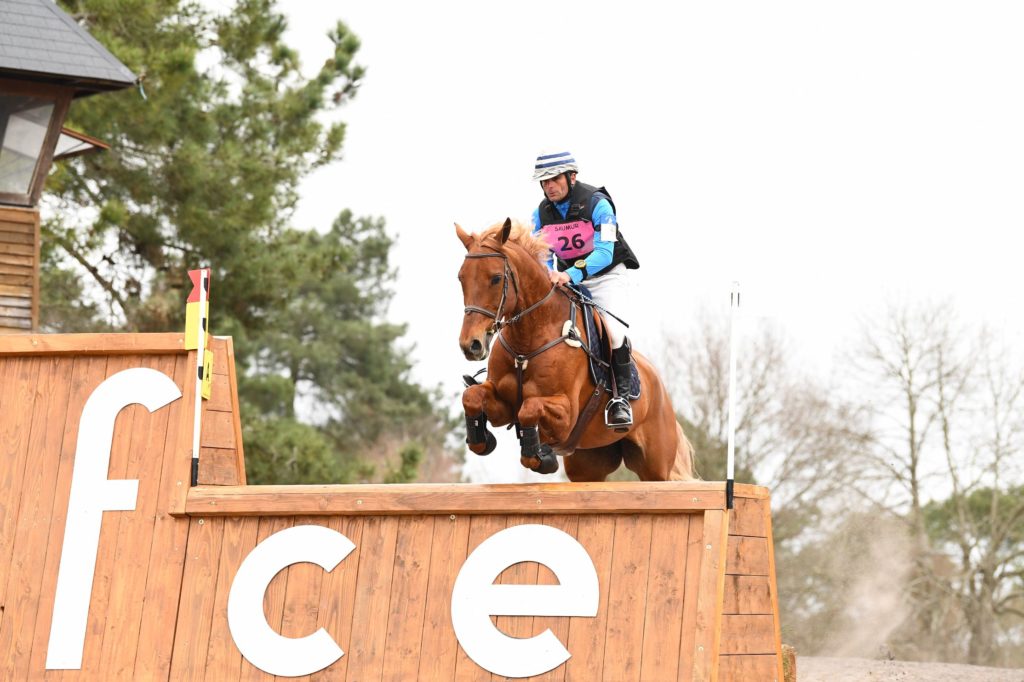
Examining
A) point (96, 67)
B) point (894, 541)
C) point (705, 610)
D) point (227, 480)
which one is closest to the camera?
point (705, 610)

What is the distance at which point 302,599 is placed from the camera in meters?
6.21

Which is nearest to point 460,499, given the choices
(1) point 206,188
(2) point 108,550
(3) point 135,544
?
(3) point 135,544

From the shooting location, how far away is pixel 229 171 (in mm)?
19469

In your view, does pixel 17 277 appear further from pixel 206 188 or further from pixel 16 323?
pixel 206 188

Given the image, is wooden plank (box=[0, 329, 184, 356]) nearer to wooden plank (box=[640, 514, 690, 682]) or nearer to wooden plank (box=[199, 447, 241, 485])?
wooden plank (box=[199, 447, 241, 485])

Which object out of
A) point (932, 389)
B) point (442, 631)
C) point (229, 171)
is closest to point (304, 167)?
point (229, 171)

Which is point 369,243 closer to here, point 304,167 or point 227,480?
point 304,167

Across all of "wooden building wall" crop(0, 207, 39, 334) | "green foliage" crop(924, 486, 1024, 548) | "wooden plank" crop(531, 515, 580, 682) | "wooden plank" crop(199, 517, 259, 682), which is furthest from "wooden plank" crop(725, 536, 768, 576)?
"green foliage" crop(924, 486, 1024, 548)

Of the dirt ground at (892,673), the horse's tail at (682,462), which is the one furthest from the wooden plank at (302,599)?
the dirt ground at (892,673)

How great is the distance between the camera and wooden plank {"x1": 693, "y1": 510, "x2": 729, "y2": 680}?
18.1 ft

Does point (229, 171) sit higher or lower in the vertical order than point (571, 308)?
higher

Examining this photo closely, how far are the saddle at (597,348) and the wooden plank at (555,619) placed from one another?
5.00 feet

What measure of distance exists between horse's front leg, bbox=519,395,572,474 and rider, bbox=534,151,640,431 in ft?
1.99

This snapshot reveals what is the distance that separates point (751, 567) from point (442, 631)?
5.13ft
